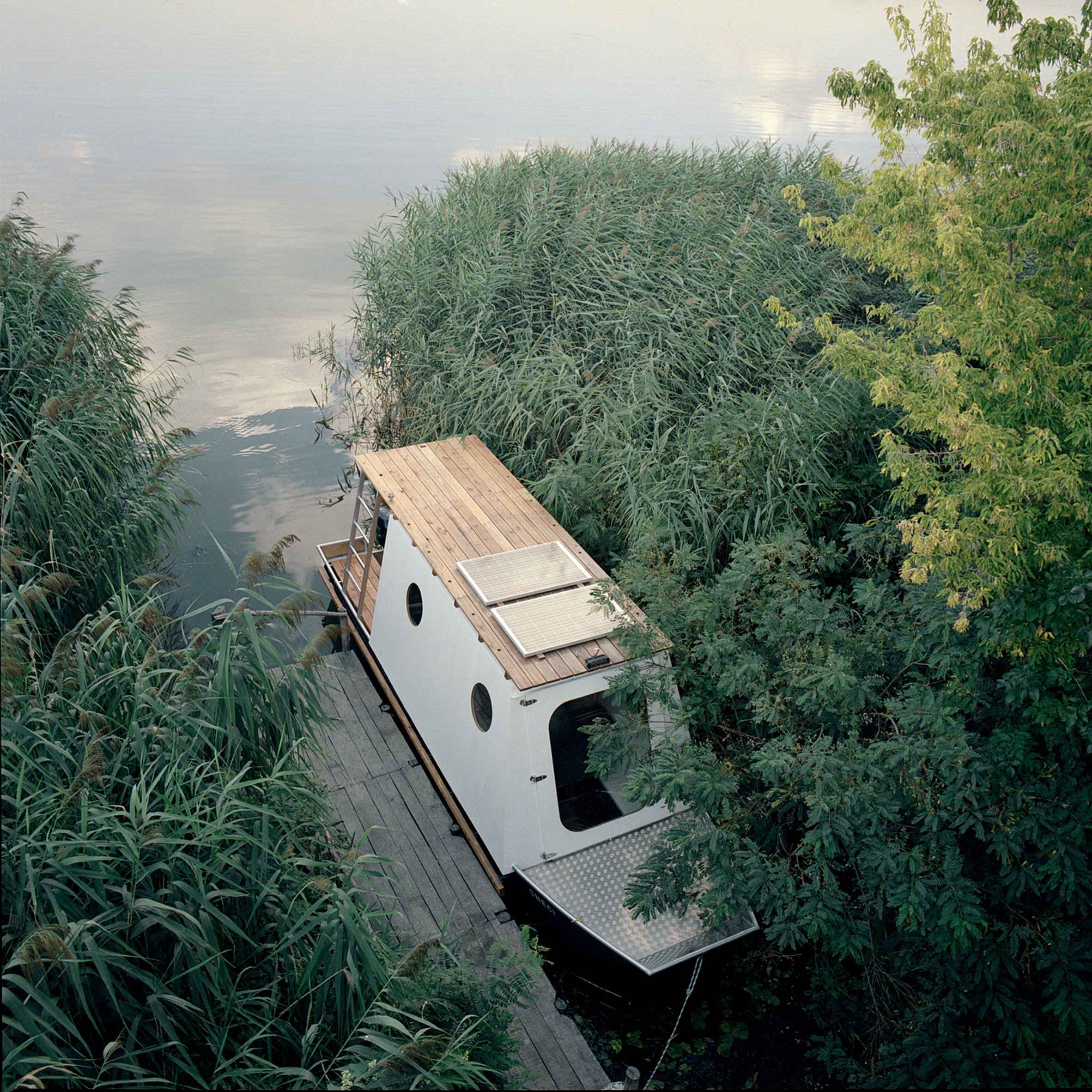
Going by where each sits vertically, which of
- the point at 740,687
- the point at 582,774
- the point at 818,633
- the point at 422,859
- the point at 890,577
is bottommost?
the point at 422,859

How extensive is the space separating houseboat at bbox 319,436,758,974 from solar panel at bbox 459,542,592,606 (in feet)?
0.04

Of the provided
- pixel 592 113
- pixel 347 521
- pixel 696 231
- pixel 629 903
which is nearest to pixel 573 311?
pixel 696 231

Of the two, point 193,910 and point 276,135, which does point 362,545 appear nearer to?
point 193,910

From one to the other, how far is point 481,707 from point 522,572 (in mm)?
1051

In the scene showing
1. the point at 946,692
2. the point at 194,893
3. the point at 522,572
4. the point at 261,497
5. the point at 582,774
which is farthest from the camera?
the point at 261,497

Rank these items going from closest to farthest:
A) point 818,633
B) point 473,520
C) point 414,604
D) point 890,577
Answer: point 818,633 < point 890,577 < point 414,604 < point 473,520

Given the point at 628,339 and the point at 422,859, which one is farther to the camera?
the point at 628,339

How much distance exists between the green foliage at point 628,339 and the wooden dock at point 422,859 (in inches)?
101

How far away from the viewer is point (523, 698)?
5.23 m

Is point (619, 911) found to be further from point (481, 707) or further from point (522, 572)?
point (522, 572)

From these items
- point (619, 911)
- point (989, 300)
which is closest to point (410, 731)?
point (619, 911)

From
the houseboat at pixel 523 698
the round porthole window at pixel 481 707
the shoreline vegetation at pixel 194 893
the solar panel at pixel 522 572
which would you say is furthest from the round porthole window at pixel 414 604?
→ the shoreline vegetation at pixel 194 893

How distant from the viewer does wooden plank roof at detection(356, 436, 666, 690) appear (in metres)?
5.50

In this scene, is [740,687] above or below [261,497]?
above
